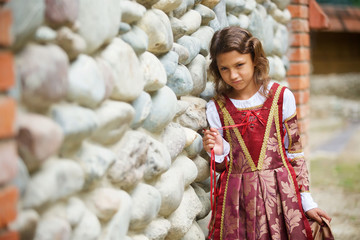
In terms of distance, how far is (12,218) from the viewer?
90 centimetres

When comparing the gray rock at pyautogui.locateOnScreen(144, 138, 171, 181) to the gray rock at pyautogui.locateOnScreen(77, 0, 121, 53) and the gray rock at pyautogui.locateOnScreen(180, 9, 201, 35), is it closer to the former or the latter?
the gray rock at pyautogui.locateOnScreen(77, 0, 121, 53)

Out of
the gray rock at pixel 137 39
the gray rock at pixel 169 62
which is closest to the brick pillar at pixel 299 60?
the gray rock at pixel 169 62

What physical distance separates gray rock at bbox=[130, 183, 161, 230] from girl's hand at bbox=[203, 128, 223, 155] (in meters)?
0.49

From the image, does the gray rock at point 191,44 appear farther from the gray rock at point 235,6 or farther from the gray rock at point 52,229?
the gray rock at point 52,229

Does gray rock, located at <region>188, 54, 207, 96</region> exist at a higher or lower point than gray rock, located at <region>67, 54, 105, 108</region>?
lower

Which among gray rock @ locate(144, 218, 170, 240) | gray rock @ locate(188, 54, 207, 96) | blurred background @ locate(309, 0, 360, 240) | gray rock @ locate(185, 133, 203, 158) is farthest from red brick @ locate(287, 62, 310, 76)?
gray rock @ locate(144, 218, 170, 240)

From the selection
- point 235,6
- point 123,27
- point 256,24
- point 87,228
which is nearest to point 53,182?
point 87,228

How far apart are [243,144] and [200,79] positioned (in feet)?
1.04

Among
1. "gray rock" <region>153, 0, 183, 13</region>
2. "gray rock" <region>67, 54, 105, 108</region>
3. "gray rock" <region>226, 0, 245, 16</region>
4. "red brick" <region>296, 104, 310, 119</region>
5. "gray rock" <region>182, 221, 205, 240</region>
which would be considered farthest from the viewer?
"red brick" <region>296, 104, 310, 119</region>

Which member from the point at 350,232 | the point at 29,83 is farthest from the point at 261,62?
the point at 350,232

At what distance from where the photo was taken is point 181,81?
5.65ft

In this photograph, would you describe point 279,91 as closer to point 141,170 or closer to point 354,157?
point 141,170

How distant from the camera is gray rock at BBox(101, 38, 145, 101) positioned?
128cm

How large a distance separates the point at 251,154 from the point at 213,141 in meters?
0.17
